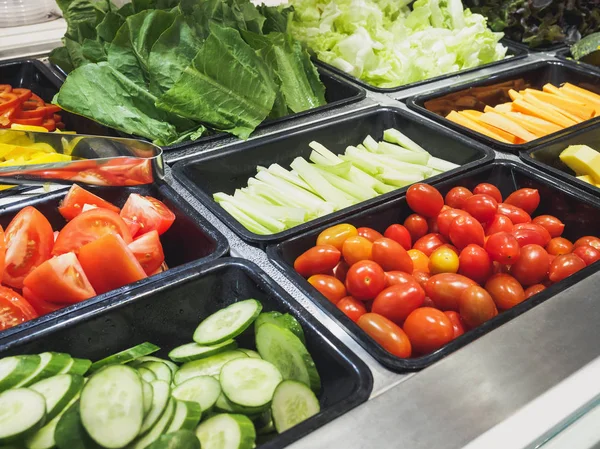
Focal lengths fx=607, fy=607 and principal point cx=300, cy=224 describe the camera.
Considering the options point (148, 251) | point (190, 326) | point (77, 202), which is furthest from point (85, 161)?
point (190, 326)

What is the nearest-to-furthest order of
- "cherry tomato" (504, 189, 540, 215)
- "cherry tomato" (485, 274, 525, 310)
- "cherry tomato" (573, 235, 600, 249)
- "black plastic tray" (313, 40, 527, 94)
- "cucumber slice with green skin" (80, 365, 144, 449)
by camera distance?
"cucumber slice with green skin" (80, 365, 144, 449) → "cherry tomato" (485, 274, 525, 310) → "cherry tomato" (573, 235, 600, 249) → "cherry tomato" (504, 189, 540, 215) → "black plastic tray" (313, 40, 527, 94)

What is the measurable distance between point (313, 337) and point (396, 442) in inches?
13.4

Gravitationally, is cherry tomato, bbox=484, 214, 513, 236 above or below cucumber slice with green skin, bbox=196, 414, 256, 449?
above

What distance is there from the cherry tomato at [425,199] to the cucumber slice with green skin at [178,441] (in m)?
1.04

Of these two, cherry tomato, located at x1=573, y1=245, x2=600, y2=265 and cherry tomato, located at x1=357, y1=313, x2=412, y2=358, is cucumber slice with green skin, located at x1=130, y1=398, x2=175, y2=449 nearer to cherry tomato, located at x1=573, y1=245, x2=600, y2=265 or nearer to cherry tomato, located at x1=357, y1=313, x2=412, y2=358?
cherry tomato, located at x1=357, y1=313, x2=412, y2=358

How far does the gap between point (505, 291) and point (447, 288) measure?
16 cm

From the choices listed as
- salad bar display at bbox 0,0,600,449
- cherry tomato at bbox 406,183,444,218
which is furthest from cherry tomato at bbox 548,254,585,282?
cherry tomato at bbox 406,183,444,218

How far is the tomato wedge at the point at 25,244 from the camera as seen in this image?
1.52 m

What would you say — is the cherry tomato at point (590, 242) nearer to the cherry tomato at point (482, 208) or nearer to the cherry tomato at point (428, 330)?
the cherry tomato at point (482, 208)

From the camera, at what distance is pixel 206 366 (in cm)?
130

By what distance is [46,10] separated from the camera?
3.39 metres

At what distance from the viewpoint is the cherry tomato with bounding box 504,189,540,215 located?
193 centimetres

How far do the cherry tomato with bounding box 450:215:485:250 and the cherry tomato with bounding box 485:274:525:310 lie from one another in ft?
0.49

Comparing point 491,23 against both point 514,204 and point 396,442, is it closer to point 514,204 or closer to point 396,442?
point 514,204
